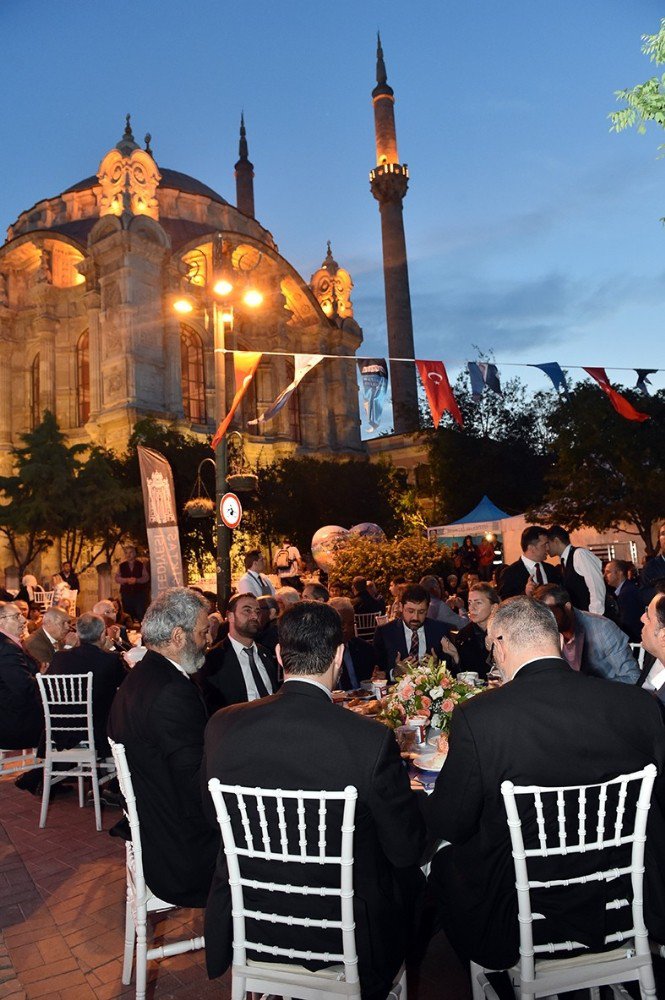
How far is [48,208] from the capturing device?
119ft

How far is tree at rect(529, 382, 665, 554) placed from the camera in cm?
2075

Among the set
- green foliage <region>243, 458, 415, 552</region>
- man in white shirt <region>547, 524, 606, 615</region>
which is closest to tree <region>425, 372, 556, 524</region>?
green foliage <region>243, 458, 415, 552</region>

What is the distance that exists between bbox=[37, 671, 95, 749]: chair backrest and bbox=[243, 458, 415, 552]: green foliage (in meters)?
21.4

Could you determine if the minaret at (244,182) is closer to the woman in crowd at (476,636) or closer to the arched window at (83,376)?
the arched window at (83,376)

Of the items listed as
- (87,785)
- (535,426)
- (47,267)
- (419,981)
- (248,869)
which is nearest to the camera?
(248,869)

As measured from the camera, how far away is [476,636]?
6559 millimetres

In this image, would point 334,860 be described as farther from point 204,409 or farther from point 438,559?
point 204,409

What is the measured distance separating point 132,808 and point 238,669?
8.42 ft

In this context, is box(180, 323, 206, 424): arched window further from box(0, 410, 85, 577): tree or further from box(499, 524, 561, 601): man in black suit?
box(499, 524, 561, 601): man in black suit

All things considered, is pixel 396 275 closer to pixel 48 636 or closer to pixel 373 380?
pixel 373 380

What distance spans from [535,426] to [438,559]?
19011 mm

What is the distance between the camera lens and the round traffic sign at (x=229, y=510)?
1048 cm

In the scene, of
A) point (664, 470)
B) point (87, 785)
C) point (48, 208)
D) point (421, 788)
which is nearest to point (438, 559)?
point (664, 470)

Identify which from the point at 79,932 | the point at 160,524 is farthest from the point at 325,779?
the point at 160,524
